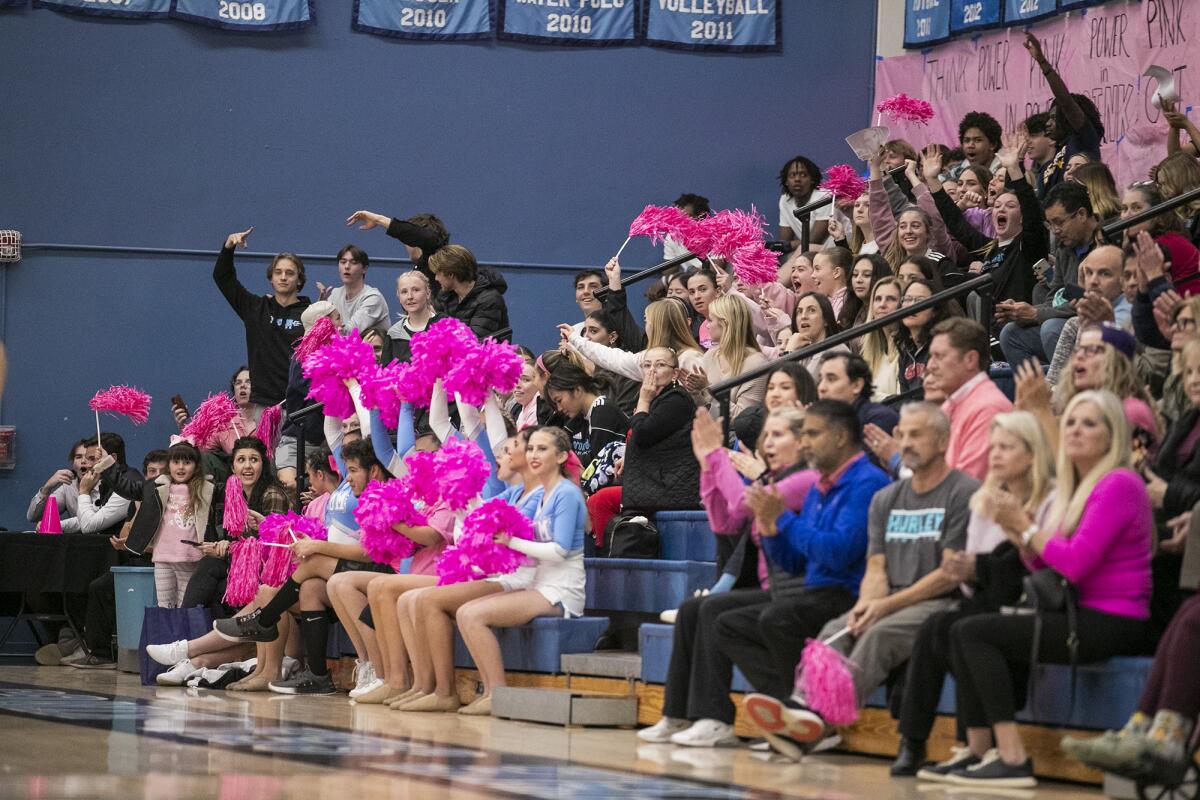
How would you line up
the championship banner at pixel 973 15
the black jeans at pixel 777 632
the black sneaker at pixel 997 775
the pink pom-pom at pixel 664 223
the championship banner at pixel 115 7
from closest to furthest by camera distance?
the black sneaker at pixel 997 775 → the black jeans at pixel 777 632 → the pink pom-pom at pixel 664 223 → the championship banner at pixel 973 15 → the championship banner at pixel 115 7

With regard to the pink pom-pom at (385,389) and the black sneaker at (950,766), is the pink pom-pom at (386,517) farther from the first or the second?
the black sneaker at (950,766)

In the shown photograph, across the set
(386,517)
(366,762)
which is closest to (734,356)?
(386,517)

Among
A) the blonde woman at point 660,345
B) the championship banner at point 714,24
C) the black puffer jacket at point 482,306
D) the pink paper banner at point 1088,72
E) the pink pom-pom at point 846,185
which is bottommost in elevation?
the blonde woman at point 660,345

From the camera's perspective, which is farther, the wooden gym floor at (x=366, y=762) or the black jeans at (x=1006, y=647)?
the black jeans at (x=1006, y=647)

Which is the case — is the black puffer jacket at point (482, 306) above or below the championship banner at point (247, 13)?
below

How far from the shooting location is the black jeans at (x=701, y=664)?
6.34 m

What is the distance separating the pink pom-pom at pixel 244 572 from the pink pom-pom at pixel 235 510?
0.34 m

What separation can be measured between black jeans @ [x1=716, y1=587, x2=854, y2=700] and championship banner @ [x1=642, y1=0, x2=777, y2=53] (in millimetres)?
8497

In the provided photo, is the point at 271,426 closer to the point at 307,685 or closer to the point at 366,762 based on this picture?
the point at 307,685

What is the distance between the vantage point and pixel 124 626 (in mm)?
10656

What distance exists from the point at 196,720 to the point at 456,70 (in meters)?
7.51

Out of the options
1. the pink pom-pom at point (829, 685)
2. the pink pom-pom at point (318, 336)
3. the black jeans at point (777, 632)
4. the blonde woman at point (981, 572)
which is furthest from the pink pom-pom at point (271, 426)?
the blonde woman at point (981, 572)

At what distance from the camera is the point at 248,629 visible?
9.10 m

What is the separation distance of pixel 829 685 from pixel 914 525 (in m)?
0.62
